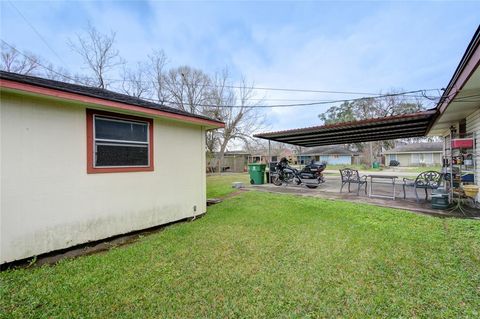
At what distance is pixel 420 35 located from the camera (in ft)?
29.2

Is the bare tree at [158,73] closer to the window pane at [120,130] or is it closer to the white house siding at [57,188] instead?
the window pane at [120,130]

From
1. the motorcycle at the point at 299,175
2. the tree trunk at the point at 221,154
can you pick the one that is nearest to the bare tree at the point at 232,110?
the tree trunk at the point at 221,154

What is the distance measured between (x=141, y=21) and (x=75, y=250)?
9.35 m

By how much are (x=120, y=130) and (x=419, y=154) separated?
119 ft

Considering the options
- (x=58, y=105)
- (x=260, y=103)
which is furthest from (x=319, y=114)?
(x=58, y=105)

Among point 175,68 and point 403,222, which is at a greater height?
point 175,68

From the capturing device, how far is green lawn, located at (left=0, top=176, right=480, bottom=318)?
196 centimetres

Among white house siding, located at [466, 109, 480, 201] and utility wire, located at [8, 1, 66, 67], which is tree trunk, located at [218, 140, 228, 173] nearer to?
utility wire, located at [8, 1, 66, 67]

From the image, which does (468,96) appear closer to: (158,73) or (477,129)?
(477,129)

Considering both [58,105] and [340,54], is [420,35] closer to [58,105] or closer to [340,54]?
[340,54]

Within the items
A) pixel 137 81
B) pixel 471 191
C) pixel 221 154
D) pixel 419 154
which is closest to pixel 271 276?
pixel 471 191

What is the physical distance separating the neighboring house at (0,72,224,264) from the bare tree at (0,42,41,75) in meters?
11.8

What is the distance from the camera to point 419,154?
92.8ft

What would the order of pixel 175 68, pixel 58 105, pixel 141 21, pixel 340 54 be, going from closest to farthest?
pixel 58 105 → pixel 141 21 → pixel 340 54 → pixel 175 68
